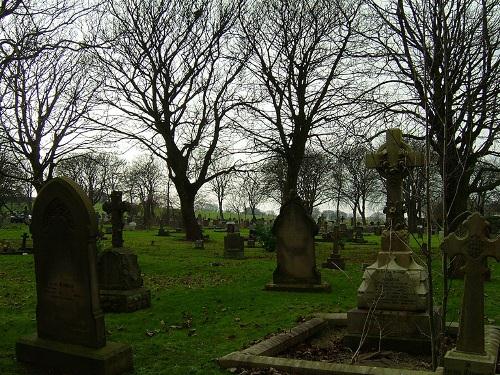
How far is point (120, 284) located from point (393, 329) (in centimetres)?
528

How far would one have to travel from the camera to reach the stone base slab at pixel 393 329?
679 centimetres

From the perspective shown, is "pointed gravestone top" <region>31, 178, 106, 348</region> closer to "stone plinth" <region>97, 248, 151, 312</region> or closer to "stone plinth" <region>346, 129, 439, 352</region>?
"stone plinth" <region>346, 129, 439, 352</region>

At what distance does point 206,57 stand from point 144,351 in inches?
926

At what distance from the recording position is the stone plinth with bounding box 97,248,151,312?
30.9 feet

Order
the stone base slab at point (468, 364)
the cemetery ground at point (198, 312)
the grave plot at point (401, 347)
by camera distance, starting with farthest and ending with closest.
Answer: the cemetery ground at point (198, 312)
the grave plot at point (401, 347)
the stone base slab at point (468, 364)

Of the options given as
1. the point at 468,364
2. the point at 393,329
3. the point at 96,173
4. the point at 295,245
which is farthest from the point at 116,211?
the point at 96,173

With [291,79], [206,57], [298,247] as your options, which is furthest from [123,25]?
[298,247]

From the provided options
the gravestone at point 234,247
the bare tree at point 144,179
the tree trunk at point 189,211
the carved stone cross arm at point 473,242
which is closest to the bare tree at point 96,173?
the bare tree at point 144,179

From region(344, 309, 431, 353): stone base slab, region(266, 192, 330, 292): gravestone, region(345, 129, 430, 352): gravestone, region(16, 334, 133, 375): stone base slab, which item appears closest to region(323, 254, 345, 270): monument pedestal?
region(266, 192, 330, 292): gravestone

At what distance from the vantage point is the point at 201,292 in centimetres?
1110

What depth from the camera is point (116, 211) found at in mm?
10867

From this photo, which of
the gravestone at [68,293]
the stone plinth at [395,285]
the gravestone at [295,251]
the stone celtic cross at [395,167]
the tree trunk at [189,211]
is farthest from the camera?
the tree trunk at [189,211]

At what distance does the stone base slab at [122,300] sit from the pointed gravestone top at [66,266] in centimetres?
355

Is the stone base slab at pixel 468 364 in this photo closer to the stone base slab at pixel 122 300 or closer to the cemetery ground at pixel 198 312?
the cemetery ground at pixel 198 312
